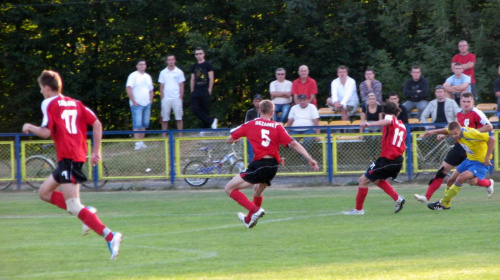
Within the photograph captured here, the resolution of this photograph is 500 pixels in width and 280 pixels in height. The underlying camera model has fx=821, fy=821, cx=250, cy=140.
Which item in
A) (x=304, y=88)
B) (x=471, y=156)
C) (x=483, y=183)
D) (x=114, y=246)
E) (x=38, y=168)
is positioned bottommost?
(x=38, y=168)

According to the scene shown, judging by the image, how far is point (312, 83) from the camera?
18922 millimetres

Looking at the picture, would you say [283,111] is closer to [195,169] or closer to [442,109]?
[195,169]

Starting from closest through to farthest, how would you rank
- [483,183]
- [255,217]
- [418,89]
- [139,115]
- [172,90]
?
[255,217] < [483,183] < [418,89] < [139,115] < [172,90]

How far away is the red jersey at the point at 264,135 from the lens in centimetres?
1077

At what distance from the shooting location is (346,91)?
1911 cm

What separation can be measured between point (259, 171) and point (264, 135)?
48 cm

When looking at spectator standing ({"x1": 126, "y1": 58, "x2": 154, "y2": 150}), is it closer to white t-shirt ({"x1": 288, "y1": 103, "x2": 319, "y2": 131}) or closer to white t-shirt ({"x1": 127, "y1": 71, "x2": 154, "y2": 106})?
white t-shirt ({"x1": 127, "y1": 71, "x2": 154, "y2": 106})

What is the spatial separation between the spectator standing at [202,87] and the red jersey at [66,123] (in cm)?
1052

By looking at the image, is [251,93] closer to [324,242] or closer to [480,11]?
[480,11]

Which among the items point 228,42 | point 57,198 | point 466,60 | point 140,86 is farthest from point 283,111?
point 57,198

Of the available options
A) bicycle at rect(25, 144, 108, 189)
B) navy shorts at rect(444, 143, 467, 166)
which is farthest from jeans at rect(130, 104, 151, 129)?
navy shorts at rect(444, 143, 467, 166)

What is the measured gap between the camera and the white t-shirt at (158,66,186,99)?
766 inches

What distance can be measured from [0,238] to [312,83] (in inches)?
398

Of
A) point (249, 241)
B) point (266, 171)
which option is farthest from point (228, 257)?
point (266, 171)
